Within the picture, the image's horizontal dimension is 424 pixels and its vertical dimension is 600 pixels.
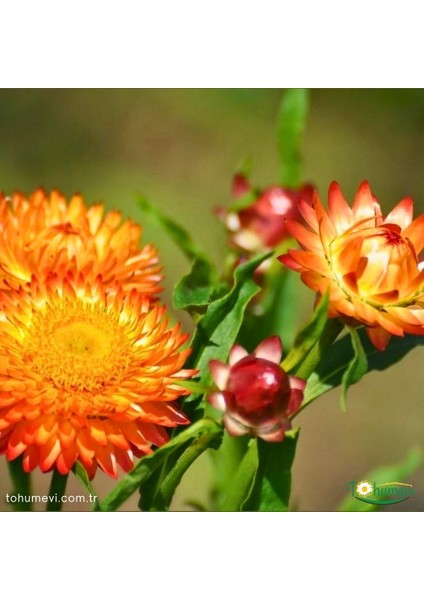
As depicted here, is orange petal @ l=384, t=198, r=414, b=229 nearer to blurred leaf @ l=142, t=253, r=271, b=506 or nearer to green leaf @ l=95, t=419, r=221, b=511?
blurred leaf @ l=142, t=253, r=271, b=506

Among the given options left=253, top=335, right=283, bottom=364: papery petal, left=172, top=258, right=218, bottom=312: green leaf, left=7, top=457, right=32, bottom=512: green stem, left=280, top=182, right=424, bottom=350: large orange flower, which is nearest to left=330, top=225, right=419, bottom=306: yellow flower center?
left=280, top=182, right=424, bottom=350: large orange flower

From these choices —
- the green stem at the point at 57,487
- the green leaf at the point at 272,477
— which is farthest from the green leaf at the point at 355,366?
the green stem at the point at 57,487

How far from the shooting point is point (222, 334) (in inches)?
63.4

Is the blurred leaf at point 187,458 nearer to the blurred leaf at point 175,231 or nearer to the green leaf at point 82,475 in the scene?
the green leaf at point 82,475

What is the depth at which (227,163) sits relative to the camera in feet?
7.62

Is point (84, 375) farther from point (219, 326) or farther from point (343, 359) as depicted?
point (343, 359)

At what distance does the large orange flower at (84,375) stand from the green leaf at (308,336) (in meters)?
0.16

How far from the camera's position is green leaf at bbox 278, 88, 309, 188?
1.95 m

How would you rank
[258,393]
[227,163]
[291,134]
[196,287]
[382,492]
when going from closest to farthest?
[258,393] → [196,287] → [382,492] → [291,134] → [227,163]

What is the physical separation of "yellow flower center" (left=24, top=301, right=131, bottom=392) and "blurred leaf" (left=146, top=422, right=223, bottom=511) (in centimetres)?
16

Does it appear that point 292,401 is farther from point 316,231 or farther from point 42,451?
point 42,451

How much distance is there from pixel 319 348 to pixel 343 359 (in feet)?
0.36

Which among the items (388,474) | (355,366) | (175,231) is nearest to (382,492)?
(388,474)

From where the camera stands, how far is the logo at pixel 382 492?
5.96 ft
